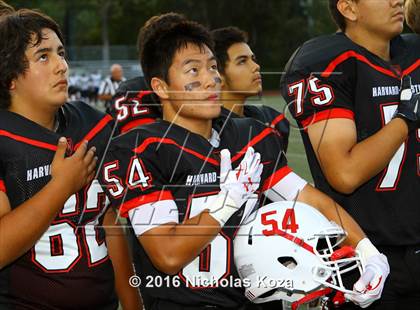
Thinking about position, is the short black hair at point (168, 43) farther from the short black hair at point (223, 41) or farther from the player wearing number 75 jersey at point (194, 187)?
the short black hair at point (223, 41)

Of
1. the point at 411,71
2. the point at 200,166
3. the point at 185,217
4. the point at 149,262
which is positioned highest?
the point at 411,71

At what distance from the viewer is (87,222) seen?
254cm

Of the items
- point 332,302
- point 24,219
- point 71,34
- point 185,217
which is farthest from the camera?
point 71,34

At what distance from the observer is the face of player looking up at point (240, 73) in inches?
165

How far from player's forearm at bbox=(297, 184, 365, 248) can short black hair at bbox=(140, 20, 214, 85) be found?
64 cm

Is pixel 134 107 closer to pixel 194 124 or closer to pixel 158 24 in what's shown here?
pixel 158 24

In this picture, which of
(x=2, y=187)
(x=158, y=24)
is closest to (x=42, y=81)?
(x=2, y=187)

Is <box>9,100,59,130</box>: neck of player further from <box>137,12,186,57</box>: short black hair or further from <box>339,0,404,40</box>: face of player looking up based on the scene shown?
<box>339,0,404,40</box>: face of player looking up

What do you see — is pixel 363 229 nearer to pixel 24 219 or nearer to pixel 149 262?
pixel 149 262

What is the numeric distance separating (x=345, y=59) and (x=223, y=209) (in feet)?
2.41

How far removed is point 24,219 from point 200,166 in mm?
588

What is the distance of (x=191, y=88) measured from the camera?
2.61 meters

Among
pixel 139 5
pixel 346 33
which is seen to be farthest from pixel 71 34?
pixel 346 33

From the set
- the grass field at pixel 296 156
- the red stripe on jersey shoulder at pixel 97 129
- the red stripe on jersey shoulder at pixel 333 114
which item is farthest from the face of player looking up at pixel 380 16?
the grass field at pixel 296 156
